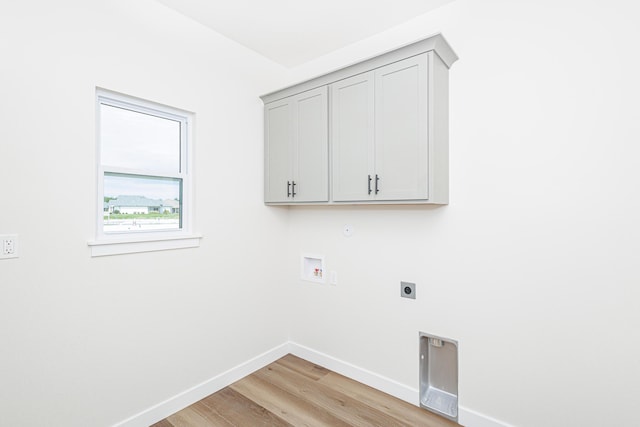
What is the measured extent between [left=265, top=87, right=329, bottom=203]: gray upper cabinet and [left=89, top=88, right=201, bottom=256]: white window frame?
0.69m

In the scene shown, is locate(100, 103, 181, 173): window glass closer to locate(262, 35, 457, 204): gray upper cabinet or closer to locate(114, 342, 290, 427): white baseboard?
locate(262, 35, 457, 204): gray upper cabinet

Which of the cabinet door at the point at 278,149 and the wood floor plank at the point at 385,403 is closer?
the wood floor plank at the point at 385,403

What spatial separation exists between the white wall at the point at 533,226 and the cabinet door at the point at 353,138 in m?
0.38

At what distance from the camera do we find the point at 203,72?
2373mm

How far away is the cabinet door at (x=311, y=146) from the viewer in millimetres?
2387

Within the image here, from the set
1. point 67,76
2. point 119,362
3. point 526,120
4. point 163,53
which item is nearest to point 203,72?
point 163,53

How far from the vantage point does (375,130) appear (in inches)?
82.8

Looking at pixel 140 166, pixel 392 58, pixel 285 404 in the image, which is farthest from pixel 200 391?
pixel 392 58

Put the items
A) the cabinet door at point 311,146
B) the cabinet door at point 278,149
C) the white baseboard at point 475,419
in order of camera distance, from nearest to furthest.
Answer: the white baseboard at point 475,419
the cabinet door at point 311,146
the cabinet door at point 278,149

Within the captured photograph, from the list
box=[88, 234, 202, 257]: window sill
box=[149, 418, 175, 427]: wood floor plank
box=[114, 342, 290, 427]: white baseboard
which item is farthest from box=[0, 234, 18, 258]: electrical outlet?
box=[149, 418, 175, 427]: wood floor plank

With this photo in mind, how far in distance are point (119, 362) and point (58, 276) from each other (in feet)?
2.13

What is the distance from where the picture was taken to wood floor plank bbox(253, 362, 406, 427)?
211cm

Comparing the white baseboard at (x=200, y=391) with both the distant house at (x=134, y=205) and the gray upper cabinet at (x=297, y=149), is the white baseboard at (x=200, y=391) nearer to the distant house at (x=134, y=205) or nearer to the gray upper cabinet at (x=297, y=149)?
the distant house at (x=134, y=205)

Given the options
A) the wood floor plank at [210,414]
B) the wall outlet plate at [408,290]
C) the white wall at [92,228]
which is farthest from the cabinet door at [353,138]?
the wood floor plank at [210,414]
